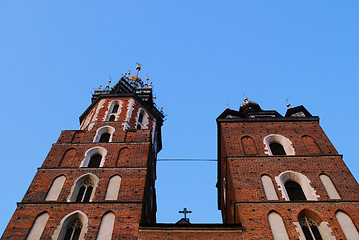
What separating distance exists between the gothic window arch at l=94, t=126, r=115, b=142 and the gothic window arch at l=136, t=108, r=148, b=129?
2.48 metres

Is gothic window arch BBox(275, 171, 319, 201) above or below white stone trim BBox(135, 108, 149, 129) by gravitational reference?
below

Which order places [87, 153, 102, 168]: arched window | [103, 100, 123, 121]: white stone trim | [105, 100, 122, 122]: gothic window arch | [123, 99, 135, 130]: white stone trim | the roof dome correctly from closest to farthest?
[87, 153, 102, 168]: arched window < [123, 99, 135, 130]: white stone trim < [103, 100, 123, 121]: white stone trim < [105, 100, 122, 122]: gothic window arch < the roof dome

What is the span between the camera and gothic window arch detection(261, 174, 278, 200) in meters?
16.4

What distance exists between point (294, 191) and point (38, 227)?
9677mm

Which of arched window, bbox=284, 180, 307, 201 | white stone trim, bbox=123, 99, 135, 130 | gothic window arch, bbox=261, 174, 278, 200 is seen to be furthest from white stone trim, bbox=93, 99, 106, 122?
arched window, bbox=284, 180, 307, 201

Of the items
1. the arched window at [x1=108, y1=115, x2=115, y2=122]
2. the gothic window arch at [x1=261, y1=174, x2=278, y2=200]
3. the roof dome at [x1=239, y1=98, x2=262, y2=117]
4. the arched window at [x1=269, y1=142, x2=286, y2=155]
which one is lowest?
the gothic window arch at [x1=261, y1=174, x2=278, y2=200]

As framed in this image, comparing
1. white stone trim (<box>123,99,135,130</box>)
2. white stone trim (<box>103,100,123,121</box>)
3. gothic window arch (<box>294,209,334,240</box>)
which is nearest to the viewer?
gothic window arch (<box>294,209,334,240</box>)

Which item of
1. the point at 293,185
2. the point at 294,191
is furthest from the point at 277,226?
the point at 293,185

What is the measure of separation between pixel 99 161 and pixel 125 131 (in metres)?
2.83

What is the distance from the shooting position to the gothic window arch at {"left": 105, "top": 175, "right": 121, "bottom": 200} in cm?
1674

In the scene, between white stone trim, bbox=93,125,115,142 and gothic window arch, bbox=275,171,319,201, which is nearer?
gothic window arch, bbox=275,171,319,201

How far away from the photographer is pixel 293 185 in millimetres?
17531

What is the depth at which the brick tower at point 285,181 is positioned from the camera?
1464 centimetres

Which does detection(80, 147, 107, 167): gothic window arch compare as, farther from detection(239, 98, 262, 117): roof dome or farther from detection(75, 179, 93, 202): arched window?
detection(239, 98, 262, 117): roof dome
